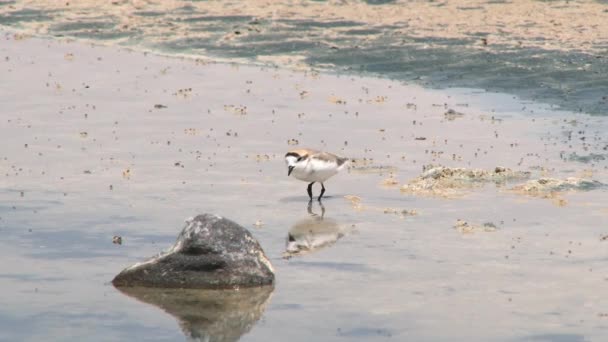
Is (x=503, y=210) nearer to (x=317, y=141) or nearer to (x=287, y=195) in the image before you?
(x=287, y=195)

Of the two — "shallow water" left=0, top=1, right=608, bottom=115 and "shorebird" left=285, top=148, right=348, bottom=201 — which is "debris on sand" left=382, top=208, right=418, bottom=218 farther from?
"shallow water" left=0, top=1, right=608, bottom=115

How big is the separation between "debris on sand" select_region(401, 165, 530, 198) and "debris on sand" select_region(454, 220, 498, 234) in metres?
1.89

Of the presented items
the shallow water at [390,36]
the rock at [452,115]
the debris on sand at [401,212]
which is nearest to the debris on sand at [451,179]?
the debris on sand at [401,212]

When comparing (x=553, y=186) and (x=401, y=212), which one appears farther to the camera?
(x=553, y=186)

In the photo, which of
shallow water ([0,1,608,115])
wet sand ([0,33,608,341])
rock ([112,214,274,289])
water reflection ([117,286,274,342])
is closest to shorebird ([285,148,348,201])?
wet sand ([0,33,608,341])

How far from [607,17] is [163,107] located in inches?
572

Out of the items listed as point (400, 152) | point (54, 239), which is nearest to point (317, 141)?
point (400, 152)

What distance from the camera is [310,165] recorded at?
2036 cm

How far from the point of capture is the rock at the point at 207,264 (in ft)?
51.2

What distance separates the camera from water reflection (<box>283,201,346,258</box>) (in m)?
17.7

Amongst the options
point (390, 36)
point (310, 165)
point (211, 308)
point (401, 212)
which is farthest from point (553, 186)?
point (390, 36)

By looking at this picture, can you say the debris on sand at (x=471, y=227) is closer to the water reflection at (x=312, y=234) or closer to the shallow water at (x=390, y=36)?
the water reflection at (x=312, y=234)

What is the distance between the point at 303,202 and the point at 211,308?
19.7 feet

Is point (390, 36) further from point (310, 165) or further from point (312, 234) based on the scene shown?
point (312, 234)
